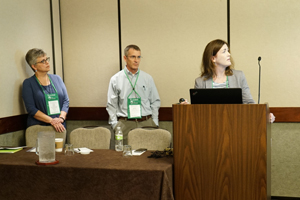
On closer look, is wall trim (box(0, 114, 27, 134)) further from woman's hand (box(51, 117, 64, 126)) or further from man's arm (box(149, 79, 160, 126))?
man's arm (box(149, 79, 160, 126))

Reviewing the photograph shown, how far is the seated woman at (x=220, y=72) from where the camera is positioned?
9.69 ft

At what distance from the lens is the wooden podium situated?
2.14 m

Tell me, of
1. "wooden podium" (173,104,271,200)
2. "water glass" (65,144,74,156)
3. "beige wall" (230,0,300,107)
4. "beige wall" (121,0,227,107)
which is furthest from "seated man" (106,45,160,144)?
"wooden podium" (173,104,271,200)

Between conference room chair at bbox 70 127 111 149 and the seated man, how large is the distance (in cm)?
46

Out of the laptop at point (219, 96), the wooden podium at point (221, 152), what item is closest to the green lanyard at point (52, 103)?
the wooden podium at point (221, 152)

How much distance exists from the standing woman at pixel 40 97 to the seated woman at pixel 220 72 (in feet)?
6.03

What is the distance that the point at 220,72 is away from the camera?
3.03 meters

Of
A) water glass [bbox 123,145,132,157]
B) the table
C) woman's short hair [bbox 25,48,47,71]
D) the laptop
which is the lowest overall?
the table

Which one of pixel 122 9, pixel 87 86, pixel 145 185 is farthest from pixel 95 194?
pixel 122 9

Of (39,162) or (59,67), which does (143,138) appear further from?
(59,67)

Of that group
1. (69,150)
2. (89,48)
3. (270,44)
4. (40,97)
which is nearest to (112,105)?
(40,97)

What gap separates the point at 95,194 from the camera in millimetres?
2285

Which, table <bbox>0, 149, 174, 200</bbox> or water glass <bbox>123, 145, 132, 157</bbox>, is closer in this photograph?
table <bbox>0, 149, 174, 200</bbox>

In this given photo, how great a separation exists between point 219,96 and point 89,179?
3.50ft
